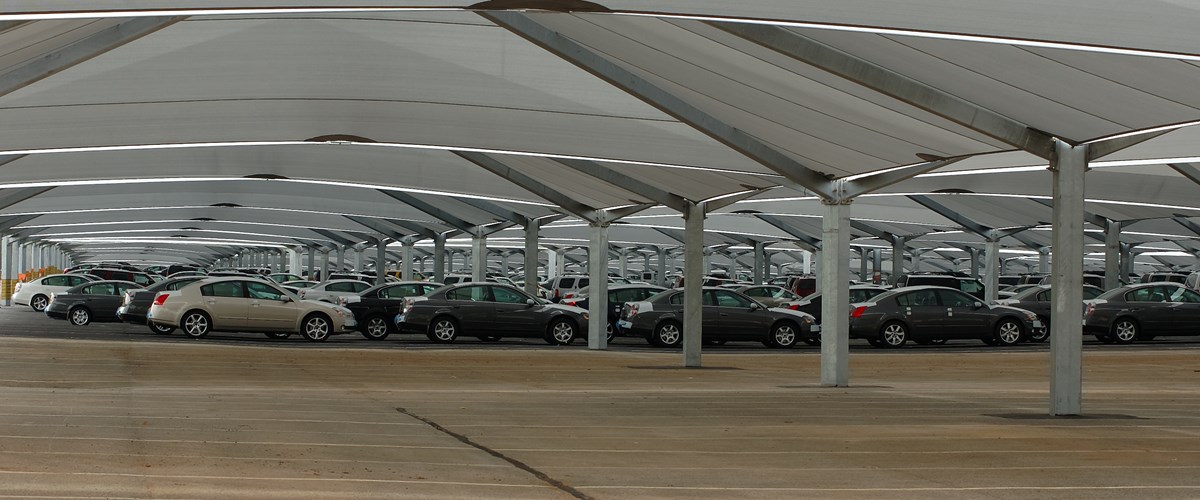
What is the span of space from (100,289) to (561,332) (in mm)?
12839

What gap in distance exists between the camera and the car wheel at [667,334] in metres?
27.3

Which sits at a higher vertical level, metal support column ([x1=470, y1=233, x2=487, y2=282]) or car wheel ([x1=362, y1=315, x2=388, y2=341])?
metal support column ([x1=470, y1=233, x2=487, y2=282])

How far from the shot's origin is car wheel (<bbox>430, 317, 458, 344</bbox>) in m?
27.5

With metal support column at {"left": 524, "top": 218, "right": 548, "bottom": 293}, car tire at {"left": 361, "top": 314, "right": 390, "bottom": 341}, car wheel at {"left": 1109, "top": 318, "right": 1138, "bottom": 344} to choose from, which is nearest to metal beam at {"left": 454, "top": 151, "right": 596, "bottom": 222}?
car tire at {"left": 361, "top": 314, "right": 390, "bottom": 341}

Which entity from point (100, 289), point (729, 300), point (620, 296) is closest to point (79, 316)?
point (100, 289)

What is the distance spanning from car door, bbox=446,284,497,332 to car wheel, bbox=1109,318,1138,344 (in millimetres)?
13489

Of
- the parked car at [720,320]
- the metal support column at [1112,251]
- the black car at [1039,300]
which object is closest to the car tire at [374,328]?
the parked car at [720,320]

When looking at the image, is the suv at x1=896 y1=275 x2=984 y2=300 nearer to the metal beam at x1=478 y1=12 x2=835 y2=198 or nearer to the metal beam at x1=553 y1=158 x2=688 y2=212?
the metal beam at x1=553 y1=158 x2=688 y2=212

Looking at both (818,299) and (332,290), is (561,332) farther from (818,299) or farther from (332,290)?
(332,290)

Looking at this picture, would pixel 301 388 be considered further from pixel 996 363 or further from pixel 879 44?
pixel 996 363

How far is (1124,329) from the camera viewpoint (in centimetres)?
2839

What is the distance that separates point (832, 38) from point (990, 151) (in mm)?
4077

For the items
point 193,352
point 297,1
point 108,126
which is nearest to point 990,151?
point 297,1

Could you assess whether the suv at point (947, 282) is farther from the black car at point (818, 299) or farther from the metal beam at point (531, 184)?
the metal beam at point (531, 184)
